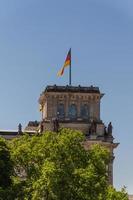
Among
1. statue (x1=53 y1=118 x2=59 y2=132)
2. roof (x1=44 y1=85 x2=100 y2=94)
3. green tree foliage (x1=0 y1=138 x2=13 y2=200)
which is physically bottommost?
green tree foliage (x1=0 y1=138 x2=13 y2=200)

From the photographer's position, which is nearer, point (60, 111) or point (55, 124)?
point (55, 124)

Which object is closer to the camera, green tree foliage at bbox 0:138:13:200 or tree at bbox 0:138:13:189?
green tree foliage at bbox 0:138:13:200

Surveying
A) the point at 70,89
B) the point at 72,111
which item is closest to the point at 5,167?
the point at 72,111

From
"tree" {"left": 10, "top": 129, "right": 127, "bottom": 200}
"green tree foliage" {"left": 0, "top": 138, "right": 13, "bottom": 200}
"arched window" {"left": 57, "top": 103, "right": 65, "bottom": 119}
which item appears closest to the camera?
"green tree foliage" {"left": 0, "top": 138, "right": 13, "bottom": 200}

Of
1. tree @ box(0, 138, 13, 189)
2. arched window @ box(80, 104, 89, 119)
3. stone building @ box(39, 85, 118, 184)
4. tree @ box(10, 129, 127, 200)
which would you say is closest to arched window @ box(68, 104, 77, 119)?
stone building @ box(39, 85, 118, 184)

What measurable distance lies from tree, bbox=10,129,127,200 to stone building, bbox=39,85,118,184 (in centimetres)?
4330

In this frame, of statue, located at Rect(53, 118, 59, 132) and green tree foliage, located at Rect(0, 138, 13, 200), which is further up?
statue, located at Rect(53, 118, 59, 132)

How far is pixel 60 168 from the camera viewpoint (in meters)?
94.7

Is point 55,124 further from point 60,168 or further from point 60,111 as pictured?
point 60,168

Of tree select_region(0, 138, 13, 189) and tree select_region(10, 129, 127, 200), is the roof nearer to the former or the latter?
tree select_region(10, 129, 127, 200)

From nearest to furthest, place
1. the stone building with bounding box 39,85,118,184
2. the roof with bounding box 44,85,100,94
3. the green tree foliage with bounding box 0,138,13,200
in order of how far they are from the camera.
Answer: the green tree foliage with bounding box 0,138,13,200 < the stone building with bounding box 39,85,118,184 < the roof with bounding box 44,85,100,94

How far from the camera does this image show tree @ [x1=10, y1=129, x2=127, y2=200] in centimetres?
9238

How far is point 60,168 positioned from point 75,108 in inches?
2138

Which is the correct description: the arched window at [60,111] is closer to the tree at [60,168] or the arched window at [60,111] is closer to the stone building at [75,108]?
the stone building at [75,108]
